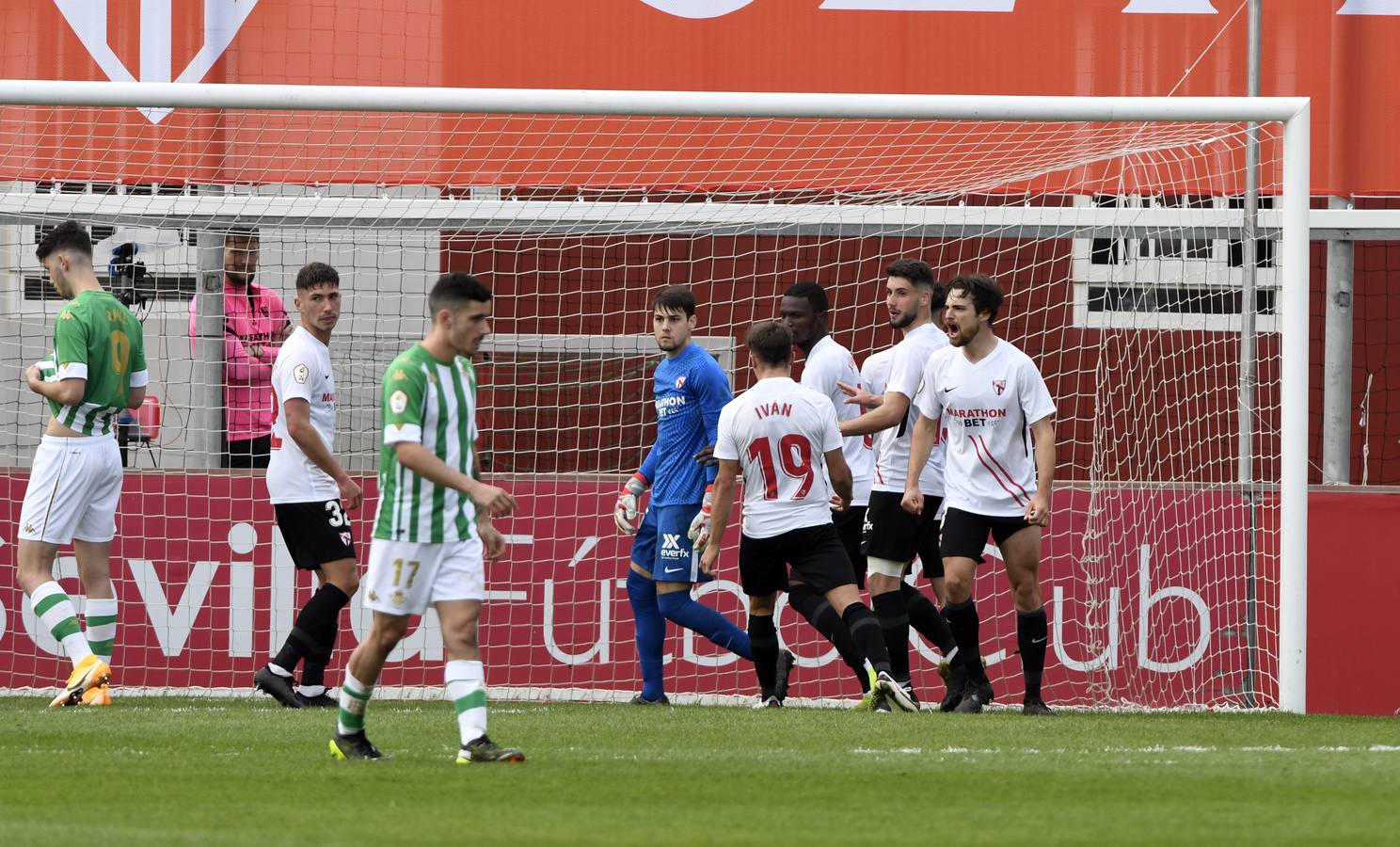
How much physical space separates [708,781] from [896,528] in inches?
133

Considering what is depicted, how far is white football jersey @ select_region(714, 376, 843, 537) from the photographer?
8602mm

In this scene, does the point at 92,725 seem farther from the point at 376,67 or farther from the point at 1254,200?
the point at 1254,200

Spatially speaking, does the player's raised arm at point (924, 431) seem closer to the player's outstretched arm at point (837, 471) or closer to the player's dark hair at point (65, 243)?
the player's outstretched arm at point (837, 471)

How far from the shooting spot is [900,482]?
9.29m

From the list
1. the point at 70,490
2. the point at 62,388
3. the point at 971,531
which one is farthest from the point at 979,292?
the point at 70,490

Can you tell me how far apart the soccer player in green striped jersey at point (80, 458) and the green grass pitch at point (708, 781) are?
21.7 inches

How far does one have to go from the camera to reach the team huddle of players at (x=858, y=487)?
8.58 metres

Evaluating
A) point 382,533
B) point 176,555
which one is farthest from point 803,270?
point 382,533

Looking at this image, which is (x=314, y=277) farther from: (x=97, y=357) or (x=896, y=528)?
(x=896, y=528)

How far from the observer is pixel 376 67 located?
11953 mm

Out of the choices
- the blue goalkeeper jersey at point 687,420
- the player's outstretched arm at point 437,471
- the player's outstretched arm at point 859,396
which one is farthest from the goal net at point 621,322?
the player's outstretched arm at point 437,471

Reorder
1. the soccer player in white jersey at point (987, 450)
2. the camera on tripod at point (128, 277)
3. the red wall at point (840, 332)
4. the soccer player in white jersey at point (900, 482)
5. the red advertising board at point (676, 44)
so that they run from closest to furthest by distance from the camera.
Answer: the soccer player in white jersey at point (987, 450) → the soccer player in white jersey at point (900, 482) → the red wall at point (840, 332) → the camera on tripod at point (128, 277) → the red advertising board at point (676, 44)

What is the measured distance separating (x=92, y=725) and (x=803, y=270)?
5481 mm

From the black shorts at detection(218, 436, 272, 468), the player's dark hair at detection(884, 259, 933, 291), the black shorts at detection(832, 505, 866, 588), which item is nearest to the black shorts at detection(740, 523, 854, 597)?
the black shorts at detection(832, 505, 866, 588)
